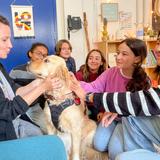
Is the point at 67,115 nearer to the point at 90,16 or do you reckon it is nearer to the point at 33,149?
the point at 33,149

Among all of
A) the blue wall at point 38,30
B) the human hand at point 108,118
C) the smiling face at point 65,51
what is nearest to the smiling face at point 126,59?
the human hand at point 108,118

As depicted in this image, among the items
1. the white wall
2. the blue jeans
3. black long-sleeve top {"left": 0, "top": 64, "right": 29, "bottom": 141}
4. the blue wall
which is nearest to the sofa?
black long-sleeve top {"left": 0, "top": 64, "right": 29, "bottom": 141}

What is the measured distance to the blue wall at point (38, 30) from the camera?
12.2ft

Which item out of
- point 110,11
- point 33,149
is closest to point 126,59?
point 33,149

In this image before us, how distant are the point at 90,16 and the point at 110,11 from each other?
36cm

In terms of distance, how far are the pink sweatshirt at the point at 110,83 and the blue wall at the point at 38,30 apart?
6.08 ft

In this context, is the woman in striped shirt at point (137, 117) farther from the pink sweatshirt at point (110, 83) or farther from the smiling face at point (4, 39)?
the smiling face at point (4, 39)

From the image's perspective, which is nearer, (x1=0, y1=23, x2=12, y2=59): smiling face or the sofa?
the sofa

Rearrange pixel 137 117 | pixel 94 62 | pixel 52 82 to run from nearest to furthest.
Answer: pixel 137 117
pixel 52 82
pixel 94 62

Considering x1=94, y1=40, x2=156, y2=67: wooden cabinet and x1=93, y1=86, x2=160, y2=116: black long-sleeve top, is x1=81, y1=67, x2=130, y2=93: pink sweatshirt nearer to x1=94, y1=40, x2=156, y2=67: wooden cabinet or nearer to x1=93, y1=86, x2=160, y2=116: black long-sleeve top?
x1=93, y1=86, x2=160, y2=116: black long-sleeve top

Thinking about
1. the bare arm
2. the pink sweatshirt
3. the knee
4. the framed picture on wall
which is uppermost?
the framed picture on wall

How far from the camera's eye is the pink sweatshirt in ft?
6.88

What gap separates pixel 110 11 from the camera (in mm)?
4480

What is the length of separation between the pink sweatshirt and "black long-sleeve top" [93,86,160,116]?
18.7 inches
